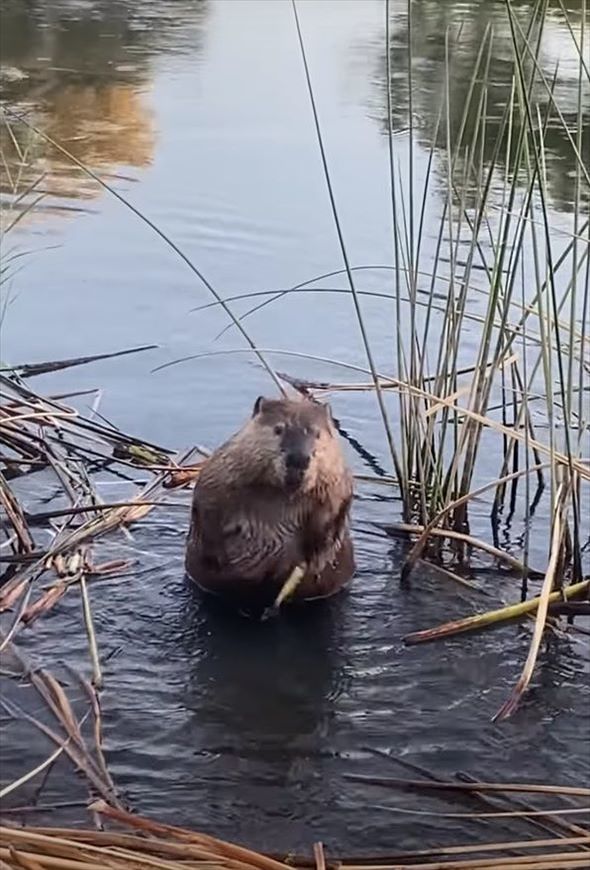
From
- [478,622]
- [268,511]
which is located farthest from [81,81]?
[478,622]

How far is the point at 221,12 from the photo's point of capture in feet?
52.6

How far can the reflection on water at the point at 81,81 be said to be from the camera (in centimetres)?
819

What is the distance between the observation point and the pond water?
3031 mm

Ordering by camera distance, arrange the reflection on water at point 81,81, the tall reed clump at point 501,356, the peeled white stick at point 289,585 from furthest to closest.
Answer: the reflection on water at point 81,81 → the peeled white stick at point 289,585 → the tall reed clump at point 501,356

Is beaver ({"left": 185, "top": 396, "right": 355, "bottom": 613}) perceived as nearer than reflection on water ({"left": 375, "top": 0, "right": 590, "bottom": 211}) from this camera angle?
Yes

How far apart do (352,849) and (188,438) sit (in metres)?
2.26

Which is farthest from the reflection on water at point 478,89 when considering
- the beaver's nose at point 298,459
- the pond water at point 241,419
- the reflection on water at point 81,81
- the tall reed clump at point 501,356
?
the beaver's nose at point 298,459

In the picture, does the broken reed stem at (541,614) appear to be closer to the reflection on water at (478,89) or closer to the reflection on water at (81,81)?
the reflection on water at (81,81)

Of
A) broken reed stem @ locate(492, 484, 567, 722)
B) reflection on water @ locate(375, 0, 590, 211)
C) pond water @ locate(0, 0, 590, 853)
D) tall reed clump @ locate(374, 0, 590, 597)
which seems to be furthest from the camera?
reflection on water @ locate(375, 0, 590, 211)

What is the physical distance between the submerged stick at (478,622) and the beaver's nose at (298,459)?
0.53 metres

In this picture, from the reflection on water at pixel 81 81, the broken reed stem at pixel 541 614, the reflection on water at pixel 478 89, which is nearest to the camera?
the broken reed stem at pixel 541 614

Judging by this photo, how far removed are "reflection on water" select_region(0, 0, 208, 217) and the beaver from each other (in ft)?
8.07

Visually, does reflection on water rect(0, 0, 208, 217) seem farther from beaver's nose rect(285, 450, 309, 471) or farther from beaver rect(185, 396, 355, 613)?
beaver's nose rect(285, 450, 309, 471)

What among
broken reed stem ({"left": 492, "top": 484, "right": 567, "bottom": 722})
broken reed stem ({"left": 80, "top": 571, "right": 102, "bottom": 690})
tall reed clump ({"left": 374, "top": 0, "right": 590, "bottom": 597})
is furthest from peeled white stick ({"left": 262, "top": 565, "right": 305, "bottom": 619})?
broken reed stem ({"left": 492, "top": 484, "right": 567, "bottom": 722})
